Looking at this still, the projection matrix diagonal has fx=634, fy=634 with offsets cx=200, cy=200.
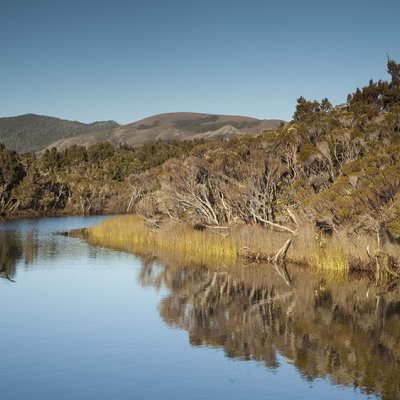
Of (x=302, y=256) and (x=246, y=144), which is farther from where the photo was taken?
(x=246, y=144)

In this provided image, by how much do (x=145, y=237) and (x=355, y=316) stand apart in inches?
830

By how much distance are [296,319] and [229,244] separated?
12.8 m

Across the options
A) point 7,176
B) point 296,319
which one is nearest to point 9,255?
point 296,319

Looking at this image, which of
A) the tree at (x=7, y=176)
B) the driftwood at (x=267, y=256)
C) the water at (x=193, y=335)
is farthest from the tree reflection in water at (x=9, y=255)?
the tree at (x=7, y=176)

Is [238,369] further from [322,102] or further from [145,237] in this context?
[322,102]

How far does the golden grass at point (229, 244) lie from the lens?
26016 millimetres

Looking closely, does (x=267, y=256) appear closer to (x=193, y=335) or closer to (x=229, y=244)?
(x=229, y=244)

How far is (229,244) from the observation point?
31812mm

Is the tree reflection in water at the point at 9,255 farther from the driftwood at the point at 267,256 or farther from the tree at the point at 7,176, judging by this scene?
the tree at the point at 7,176

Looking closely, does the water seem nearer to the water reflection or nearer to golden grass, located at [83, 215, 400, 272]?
the water reflection

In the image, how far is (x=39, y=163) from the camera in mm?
102312

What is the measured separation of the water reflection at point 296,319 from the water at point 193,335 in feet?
0.12

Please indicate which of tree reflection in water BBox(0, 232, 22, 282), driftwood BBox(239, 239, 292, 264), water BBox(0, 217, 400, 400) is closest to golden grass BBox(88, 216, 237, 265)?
driftwood BBox(239, 239, 292, 264)

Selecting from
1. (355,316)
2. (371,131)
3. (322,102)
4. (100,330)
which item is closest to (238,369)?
(100,330)
